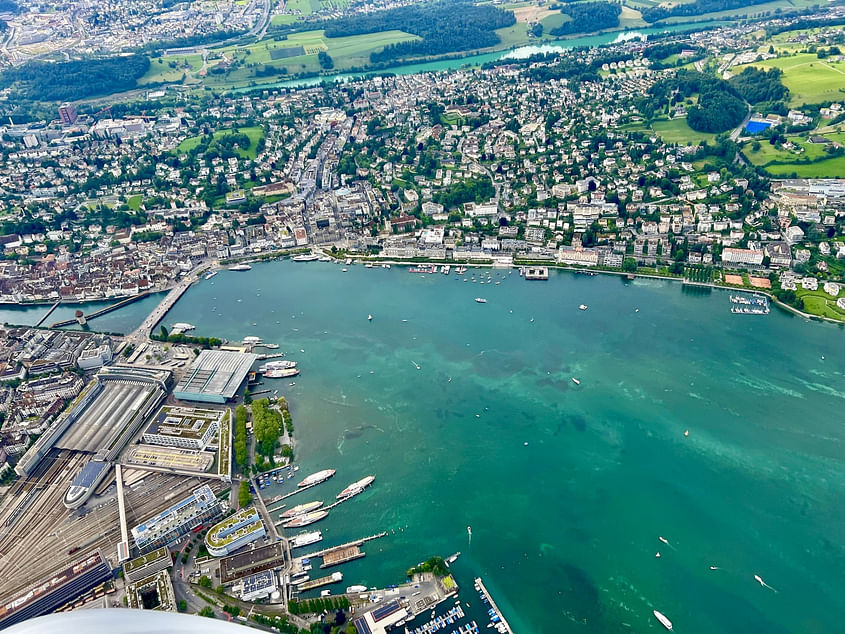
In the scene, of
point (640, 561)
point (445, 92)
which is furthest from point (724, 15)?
point (640, 561)

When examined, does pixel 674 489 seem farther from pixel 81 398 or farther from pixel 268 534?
pixel 81 398

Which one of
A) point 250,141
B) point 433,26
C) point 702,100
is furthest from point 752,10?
point 250,141

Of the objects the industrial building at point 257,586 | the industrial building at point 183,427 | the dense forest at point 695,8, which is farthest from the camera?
the dense forest at point 695,8

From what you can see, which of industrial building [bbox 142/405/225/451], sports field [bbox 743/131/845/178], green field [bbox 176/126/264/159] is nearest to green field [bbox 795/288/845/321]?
sports field [bbox 743/131/845/178]

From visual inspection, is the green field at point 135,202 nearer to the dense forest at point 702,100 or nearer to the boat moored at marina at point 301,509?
the boat moored at marina at point 301,509

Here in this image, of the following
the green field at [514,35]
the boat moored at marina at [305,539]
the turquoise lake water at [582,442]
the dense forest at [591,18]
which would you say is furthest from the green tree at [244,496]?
the dense forest at [591,18]

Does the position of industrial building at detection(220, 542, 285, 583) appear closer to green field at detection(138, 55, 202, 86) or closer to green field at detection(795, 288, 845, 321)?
green field at detection(795, 288, 845, 321)
